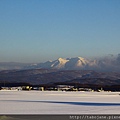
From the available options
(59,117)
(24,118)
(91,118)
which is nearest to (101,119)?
(91,118)

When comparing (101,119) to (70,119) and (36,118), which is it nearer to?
(70,119)

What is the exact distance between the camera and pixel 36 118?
44.4 ft

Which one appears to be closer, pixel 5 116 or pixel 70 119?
pixel 70 119

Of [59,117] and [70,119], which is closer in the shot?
[70,119]

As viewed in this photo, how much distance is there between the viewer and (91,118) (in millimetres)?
13688

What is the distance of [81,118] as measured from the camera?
44.4ft

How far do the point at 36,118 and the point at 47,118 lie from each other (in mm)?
409

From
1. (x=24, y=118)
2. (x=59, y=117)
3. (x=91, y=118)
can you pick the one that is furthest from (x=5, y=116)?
(x=91, y=118)

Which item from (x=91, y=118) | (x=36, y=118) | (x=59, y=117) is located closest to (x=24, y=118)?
(x=36, y=118)

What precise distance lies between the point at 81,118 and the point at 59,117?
93 centimetres

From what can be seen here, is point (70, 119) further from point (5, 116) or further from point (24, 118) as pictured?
point (5, 116)

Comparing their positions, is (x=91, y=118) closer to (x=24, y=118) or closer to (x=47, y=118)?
(x=47, y=118)

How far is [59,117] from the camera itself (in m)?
14.0

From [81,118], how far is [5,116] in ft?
9.29
